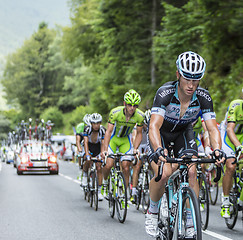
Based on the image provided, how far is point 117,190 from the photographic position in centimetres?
938

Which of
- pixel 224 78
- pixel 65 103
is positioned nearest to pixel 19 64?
pixel 65 103

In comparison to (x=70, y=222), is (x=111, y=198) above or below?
above

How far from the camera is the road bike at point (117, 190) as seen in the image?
29.5ft

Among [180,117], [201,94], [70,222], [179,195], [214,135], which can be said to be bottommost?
[70,222]

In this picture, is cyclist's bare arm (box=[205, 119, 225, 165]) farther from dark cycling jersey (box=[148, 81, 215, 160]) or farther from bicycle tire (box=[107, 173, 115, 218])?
bicycle tire (box=[107, 173, 115, 218])

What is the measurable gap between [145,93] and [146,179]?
21.5m

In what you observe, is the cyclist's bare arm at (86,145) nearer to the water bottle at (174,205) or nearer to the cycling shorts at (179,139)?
the cycling shorts at (179,139)

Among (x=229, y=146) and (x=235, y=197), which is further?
(x=229, y=146)

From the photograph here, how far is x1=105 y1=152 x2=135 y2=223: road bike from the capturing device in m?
9.00

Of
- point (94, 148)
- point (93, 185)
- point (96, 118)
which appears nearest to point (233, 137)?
point (93, 185)

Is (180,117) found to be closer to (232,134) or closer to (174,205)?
(174,205)

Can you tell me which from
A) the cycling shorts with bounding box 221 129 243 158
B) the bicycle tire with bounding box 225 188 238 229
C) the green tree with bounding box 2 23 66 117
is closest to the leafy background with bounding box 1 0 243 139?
the cycling shorts with bounding box 221 129 243 158

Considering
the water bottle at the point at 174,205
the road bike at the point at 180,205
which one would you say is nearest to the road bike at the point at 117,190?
the road bike at the point at 180,205

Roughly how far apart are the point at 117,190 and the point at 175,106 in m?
3.99
